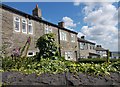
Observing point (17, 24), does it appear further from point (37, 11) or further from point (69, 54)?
point (69, 54)

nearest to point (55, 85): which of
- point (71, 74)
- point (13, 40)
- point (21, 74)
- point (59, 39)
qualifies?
point (71, 74)

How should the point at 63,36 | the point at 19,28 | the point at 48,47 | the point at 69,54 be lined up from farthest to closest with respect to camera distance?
the point at 69,54, the point at 63,36, the point at 19,28, the point at 48,47

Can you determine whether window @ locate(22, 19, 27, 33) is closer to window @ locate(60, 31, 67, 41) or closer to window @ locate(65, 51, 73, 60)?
window @ locate(60, 31, 67, 41)

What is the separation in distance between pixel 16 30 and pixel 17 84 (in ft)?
40.2

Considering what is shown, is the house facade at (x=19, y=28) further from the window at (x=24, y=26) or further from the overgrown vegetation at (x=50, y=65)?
the overgrown vegetation at (x=50, y=65)

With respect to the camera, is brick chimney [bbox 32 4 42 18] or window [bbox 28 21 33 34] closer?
window [bbox 28 21 33 34]

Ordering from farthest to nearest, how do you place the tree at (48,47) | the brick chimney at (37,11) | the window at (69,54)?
the window at (69,54), the brick chimney at (37,11), the tree at (48,47)

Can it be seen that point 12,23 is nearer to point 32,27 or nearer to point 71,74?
point 32,27

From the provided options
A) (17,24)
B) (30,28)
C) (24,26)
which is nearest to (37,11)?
(30,28)

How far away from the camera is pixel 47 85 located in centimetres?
408

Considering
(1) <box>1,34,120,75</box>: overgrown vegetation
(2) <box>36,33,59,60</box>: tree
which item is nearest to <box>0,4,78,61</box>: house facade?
(2) <box>36,33,59,60</box>: tree

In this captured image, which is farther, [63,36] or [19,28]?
[63,36]

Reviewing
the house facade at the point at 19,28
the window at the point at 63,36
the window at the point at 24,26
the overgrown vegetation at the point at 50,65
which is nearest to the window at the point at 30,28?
the house facade at the point at 19,28

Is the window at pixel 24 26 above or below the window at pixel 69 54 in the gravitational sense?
above
